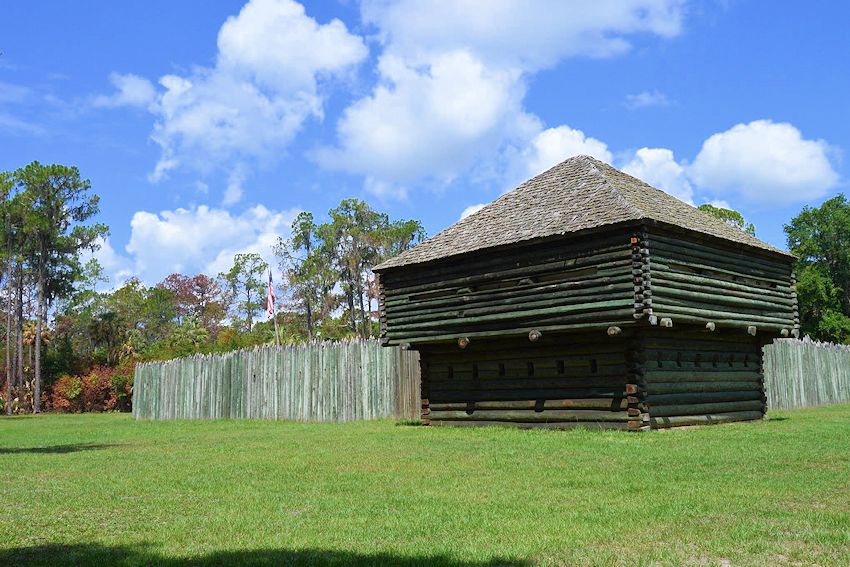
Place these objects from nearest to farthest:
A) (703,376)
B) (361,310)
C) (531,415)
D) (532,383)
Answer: (531,415)
(532,383)
(703,376)
(361,310)

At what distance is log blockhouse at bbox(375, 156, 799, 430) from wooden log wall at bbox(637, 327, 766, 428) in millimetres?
40

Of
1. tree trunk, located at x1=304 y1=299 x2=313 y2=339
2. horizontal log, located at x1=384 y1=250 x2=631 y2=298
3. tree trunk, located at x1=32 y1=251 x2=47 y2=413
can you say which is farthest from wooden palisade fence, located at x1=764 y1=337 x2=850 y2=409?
tree trunk, located at x1=32 y1=251 x2=47 y2=413

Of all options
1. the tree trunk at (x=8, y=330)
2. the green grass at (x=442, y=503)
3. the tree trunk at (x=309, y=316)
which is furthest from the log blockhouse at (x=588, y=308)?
the tree trunk at (x=309, y=316)

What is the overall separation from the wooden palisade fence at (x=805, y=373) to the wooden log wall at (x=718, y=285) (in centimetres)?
609

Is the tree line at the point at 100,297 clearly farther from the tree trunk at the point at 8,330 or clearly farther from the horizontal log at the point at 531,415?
the horizontal log at the point at 531,415

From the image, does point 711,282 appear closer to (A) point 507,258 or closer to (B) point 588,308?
(B) point 588,308

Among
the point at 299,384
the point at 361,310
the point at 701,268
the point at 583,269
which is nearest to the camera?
the point at 583,269

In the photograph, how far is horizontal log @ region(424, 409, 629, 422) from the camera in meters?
16.3

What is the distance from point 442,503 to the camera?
7496 mm

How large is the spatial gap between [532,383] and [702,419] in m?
3.63

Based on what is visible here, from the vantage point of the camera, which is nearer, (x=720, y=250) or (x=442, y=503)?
(x=442, y=503)

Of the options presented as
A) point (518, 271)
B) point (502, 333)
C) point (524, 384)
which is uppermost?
point (518, 271)

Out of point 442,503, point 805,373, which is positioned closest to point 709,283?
point 442,503

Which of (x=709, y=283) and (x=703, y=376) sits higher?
(x=709, y=283)
